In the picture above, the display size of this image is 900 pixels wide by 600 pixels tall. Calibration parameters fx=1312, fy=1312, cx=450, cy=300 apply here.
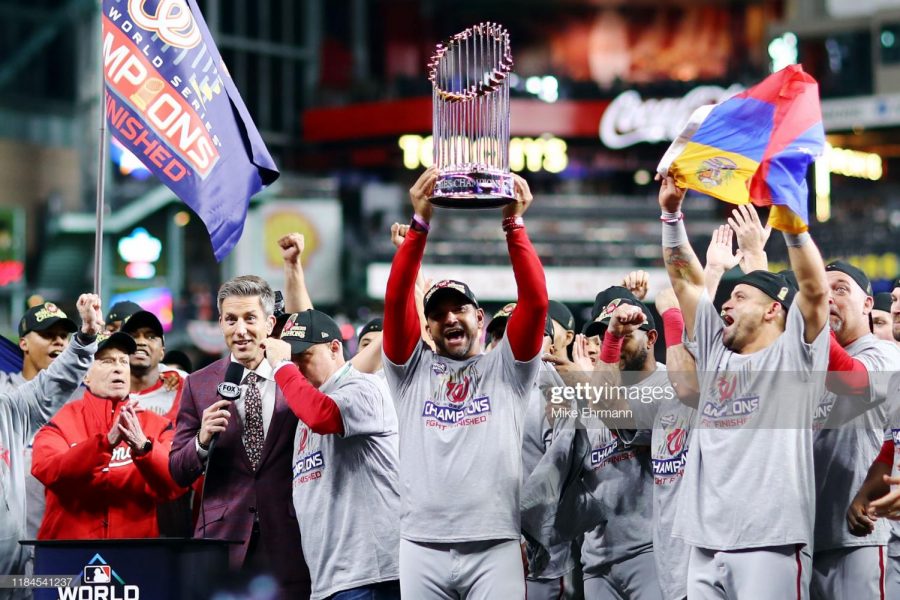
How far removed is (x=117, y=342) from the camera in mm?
6969

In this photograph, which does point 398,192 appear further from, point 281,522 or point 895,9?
point 281,522

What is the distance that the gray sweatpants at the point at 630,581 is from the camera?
662 cm

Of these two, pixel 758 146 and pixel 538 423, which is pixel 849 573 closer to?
pixel 538 423

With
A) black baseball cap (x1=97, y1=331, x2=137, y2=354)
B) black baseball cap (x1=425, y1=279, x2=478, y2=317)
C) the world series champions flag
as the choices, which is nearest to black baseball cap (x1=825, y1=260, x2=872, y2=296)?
black baseball cap (x1=425, y1=279, x2=478, y2=317)

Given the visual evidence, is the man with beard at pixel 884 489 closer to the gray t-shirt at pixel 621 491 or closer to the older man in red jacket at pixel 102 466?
the gray t-shirt at pixel 621 491

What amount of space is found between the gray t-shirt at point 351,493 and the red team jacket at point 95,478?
0.94 m

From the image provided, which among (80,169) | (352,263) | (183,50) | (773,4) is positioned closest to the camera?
(183,50)

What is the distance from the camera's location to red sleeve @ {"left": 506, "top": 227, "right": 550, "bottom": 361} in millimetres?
5633

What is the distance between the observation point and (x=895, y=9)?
35.8 meters

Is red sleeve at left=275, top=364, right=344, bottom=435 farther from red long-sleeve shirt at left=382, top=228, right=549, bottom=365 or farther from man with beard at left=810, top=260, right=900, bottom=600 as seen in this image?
man with beard at left=810, top=260, right=900, bottom=600

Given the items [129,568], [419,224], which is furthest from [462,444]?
[129,568]

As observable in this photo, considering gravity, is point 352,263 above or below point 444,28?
below

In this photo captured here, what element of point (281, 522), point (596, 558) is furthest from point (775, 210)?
point (281, 522)

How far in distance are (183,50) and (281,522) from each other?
2.82 metres
